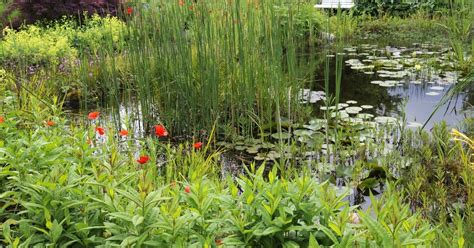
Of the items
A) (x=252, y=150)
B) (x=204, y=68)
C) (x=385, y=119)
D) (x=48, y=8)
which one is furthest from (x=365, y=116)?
(x=48, y=8)

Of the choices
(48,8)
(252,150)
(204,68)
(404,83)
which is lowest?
(252,150)

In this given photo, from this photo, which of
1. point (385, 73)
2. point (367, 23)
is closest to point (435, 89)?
point (385, 73)

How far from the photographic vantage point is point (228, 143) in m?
3.16

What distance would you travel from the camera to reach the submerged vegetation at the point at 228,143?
3.60 ft

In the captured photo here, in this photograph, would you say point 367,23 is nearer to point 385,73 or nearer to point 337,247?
point 385,73

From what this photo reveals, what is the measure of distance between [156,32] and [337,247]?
2.55m

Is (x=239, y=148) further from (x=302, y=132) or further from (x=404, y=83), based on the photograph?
(x=404, y=83)

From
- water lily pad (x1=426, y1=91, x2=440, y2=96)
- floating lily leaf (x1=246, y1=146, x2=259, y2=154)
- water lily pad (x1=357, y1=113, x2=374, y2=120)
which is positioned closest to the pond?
water lily pad (x1=426, y1=91, x2=440, y2=96)

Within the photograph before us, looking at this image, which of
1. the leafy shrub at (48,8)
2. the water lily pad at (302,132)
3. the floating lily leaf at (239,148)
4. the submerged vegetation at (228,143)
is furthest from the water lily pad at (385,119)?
the leafy shrub at (48,8)

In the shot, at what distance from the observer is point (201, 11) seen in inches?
117

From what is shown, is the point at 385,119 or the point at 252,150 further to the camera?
the point at 385,119

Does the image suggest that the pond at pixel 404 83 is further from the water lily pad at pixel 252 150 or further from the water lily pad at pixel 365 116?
the water lily pad at pixel 252 150

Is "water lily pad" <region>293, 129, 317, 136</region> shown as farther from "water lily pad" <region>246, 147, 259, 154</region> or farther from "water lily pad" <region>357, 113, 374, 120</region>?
"water lily pad" <region>357, 113, 374, 120</region>

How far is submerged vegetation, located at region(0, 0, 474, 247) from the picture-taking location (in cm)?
110
